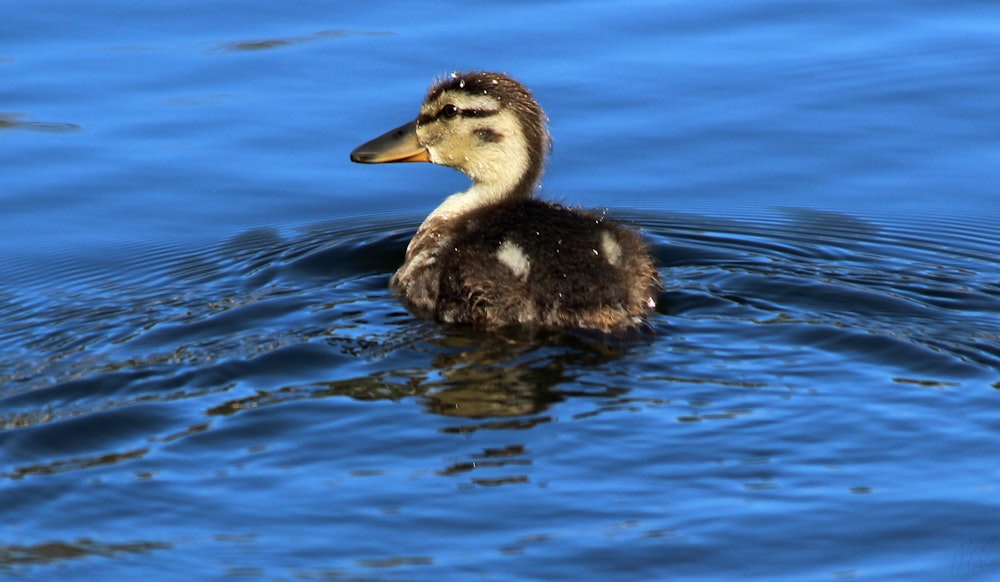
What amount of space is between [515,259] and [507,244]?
0.10 meters

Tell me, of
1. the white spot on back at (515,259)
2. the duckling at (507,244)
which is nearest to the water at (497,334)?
the duckling at (507,244)

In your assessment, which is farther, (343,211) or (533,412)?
(343,211)

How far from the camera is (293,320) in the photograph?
711 cm

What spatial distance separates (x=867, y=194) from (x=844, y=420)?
329 centimetres

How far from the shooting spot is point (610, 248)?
7012mm

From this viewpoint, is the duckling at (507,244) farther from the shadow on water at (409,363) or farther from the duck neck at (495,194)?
the shadow on water at (409,363)

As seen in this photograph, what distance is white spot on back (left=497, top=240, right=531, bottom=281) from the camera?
22.5 feet

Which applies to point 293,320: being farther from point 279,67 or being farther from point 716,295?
point 279,67

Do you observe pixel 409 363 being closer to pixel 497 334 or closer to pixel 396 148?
pixel 497 334

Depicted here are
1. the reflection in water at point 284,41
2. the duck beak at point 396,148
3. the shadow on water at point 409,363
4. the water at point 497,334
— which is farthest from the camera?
the reflection in water at point 284,41

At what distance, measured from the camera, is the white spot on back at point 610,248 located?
697 centimetres

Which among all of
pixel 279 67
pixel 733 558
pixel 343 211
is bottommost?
pixel 733 558

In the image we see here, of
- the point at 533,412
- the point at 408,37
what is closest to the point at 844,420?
the point at 533,412

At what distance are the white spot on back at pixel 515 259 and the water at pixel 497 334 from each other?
27 cm
